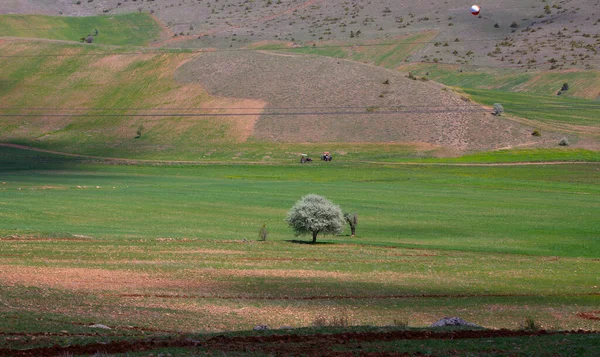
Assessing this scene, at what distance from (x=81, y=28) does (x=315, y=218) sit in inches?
6055

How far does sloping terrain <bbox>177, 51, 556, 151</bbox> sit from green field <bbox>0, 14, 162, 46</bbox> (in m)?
48.6

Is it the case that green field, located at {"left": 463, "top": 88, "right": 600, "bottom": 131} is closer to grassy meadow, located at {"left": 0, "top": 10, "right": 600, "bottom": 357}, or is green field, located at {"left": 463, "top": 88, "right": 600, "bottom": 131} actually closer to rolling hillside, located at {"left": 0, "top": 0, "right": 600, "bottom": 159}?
rolling hillside, located at {"left": 0, "top": 0, "right": 600, "bottom": 159}

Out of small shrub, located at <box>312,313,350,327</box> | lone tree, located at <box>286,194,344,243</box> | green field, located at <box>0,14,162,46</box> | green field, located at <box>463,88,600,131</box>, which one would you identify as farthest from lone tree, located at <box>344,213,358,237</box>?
green field, located at <box>0,14,162,46</box>

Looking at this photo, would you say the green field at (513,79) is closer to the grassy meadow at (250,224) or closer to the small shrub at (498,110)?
the grassy meadow at (250,224)

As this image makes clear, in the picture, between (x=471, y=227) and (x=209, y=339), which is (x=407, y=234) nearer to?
(x=471, y=227)

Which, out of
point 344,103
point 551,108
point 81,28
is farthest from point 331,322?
point 81,28

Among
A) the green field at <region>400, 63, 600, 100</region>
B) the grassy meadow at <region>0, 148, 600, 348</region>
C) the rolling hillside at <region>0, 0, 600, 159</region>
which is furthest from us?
the green field at <region>400, 63, 600, 100</region>

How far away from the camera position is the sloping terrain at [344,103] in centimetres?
11350

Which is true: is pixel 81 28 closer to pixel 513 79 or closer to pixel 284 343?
pixel 513 79

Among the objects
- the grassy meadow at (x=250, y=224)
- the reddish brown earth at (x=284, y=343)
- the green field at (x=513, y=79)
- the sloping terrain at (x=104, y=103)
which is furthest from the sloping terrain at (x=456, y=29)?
the reddish brown earth at (x=284, y=343)

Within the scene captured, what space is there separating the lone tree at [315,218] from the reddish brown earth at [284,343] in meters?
27.0

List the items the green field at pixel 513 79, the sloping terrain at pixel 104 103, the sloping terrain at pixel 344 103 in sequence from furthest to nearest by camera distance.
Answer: the green field at pixel 513 79, the sloping terrain at pixel 104 103, the sloping terrain at pixel 344 103

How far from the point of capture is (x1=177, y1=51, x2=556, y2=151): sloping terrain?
372ft

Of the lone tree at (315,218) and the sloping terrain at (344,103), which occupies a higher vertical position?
the sloping terrain at (344,103)
